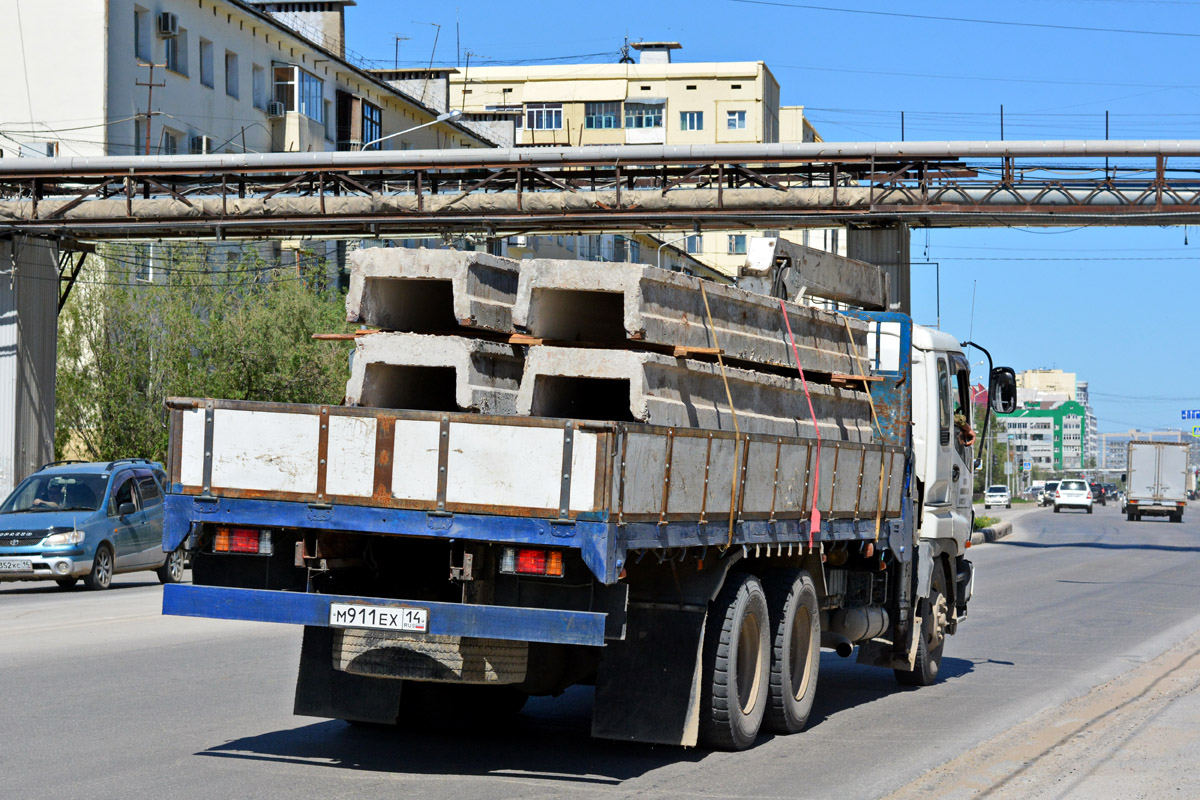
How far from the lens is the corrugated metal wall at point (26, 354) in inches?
1352

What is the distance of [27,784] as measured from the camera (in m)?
7.16

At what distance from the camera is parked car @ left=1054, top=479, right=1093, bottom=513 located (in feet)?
267

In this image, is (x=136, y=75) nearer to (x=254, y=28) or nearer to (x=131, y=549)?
(x=254, y=28)

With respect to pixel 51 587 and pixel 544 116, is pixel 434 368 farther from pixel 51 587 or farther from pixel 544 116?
pixel 544 116

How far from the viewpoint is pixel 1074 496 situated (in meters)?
81.7

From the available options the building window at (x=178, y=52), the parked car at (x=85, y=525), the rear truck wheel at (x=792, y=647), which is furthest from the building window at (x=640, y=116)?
the rear truck wheel at (x=792, y=647)

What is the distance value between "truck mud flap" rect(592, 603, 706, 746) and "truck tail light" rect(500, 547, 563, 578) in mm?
1014

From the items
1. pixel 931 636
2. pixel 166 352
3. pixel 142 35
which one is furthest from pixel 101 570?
pixel 142 35

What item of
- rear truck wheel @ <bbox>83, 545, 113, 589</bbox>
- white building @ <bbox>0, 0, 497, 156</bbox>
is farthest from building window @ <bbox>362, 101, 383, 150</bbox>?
rear truck wheel @ <bbox>83, 545, 113, 589</bbox>

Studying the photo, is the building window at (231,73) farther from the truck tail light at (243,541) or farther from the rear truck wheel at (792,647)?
the truck tail light at (243,541)

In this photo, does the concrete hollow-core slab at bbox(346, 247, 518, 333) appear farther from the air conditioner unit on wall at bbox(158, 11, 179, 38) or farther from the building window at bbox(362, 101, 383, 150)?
the building window at bbox(362, 101, 383, 150)

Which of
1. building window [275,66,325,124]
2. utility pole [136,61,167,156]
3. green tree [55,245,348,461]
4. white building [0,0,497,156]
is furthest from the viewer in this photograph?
building window [275,66,325,124]

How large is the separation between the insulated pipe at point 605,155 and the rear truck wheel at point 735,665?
2369 centimetres

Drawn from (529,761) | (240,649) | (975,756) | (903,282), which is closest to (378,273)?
(529,761)
